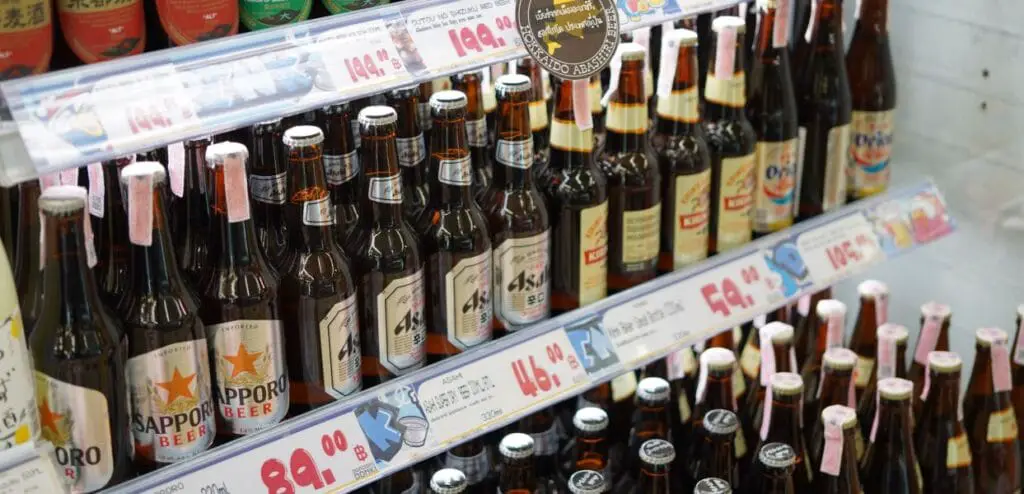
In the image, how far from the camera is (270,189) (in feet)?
4.62

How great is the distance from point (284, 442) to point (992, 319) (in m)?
1.62

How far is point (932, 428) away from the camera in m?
2.05

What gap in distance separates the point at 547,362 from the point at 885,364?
2.55ft

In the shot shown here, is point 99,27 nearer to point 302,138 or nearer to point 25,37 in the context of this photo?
point 25,37

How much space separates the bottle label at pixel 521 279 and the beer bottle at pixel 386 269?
0.14 metres

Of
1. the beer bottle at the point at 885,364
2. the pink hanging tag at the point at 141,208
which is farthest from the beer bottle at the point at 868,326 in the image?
the pink hanging tag at the point at 141,208

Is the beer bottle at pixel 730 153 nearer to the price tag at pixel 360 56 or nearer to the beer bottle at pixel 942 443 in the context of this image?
the beer bottle at pixel 942 443

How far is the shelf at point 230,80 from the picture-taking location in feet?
3.33

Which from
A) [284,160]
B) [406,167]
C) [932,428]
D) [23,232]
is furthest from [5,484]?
[932,428]

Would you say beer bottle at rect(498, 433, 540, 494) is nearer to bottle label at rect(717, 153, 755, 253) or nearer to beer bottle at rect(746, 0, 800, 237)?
bottle label at rect(717, 153, 755, 253)

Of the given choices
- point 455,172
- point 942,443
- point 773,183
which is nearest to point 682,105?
point 773,183

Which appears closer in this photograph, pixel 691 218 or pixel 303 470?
pixel 303 470

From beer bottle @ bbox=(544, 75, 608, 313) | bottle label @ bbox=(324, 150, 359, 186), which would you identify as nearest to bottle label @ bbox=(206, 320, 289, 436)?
bottle label @ bbox=(324, 150, 359, 186)

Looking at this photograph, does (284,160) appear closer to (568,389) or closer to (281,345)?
(281,345)
